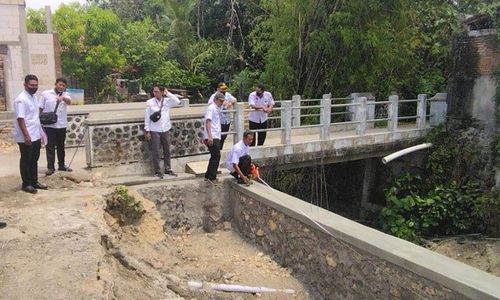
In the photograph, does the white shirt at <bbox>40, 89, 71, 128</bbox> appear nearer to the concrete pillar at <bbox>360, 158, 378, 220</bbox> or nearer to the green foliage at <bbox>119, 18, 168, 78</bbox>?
the concrete pillar at <bbox>360, 158, 378, 220</bbox>

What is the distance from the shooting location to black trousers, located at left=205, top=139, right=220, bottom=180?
299 inches

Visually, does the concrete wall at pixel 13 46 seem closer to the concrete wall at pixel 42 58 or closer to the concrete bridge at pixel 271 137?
the concrete wall at pixel 42 58

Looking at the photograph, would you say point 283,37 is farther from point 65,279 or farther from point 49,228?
point 65,279

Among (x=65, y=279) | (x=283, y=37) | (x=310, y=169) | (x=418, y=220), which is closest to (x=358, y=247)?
(x=65, y=279)

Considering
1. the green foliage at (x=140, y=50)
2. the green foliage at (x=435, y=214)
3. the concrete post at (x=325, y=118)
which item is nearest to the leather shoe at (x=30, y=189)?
the concrete post at (x=325, y=118)

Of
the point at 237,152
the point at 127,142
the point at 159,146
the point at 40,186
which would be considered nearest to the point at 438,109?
the point at 237,152

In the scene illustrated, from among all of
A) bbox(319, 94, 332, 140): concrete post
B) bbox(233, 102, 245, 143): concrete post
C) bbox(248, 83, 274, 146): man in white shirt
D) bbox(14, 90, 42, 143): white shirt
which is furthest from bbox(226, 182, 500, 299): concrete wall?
bbox(319, 94, 332, 140): concrete post

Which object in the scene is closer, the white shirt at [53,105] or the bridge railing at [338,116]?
the white shirt at [53,105]

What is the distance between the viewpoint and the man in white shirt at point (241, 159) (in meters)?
7.35

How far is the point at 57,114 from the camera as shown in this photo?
295 inches

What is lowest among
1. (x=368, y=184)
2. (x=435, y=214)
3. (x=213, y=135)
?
(x=435, y=214)

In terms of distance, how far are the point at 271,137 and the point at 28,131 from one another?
255 inches

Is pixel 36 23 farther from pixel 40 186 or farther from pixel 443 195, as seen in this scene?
pixel 443 195

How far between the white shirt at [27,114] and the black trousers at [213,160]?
8.56 ft
